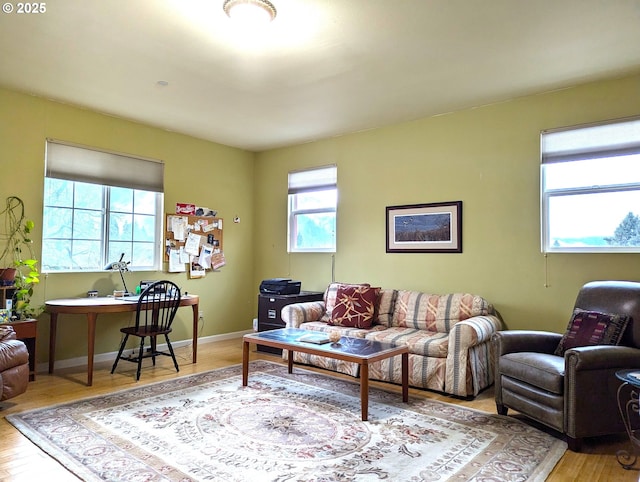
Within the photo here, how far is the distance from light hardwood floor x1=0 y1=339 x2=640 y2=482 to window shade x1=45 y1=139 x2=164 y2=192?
1932 mm

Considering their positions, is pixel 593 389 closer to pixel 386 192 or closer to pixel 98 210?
pixel 386 192

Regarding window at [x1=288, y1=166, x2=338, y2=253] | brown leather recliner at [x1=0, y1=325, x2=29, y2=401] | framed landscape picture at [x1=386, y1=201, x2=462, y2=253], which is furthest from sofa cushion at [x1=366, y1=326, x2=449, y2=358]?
brown leather recliner at [x1=0, y1=325, x2=29, y2=401]

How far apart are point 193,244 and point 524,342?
394cm

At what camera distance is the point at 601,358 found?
2.55 meters

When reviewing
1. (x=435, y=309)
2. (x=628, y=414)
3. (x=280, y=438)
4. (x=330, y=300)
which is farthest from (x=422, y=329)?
(x=280, y=438)

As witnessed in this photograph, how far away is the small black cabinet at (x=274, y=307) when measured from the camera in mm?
5082

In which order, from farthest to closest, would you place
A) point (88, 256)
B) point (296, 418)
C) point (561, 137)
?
point (88, 256), point (561, 137), point (296, 418)

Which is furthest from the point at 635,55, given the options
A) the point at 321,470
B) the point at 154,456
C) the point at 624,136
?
the point at 154,456

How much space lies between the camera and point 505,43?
3.03m

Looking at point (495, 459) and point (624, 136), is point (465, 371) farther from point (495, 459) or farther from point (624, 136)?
point (624, 136)

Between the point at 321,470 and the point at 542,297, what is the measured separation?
105 inches

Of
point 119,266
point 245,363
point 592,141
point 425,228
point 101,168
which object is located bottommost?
point 245,363

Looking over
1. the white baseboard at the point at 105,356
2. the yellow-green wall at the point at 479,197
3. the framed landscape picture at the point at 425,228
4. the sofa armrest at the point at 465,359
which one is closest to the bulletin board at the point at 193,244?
the white baseboard at the point at 105,356

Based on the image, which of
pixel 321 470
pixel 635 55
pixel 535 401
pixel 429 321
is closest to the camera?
pixel 321 470
